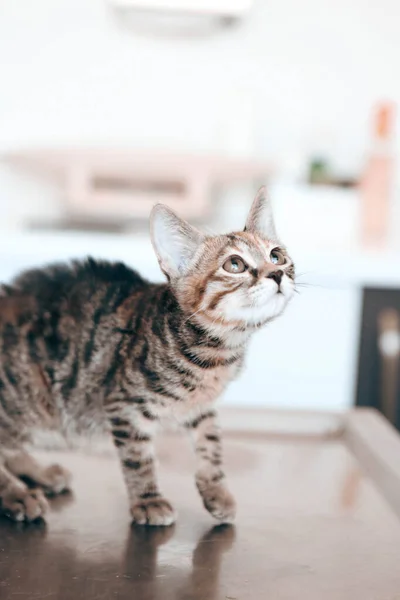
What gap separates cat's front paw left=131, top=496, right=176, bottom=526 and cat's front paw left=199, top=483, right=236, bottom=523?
35 millimetres

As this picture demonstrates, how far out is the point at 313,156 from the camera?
204cm

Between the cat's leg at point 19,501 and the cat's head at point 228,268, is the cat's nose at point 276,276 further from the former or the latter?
the cat's leg at point 19,501

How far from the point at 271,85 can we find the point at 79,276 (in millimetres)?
1498

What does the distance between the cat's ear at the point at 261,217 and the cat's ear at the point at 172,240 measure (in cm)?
4

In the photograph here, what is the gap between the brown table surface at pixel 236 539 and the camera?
52cm

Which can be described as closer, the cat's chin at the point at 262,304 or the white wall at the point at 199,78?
the cat's chin at the point at 262,304

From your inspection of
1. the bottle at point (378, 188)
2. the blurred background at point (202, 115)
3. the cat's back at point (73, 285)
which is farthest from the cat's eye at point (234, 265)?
the bottle at point (378, 188)

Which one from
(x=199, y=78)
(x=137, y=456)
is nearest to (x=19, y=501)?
(x=137, y=456)

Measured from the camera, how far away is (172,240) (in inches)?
23.6

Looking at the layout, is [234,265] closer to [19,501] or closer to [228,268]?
[228,268]

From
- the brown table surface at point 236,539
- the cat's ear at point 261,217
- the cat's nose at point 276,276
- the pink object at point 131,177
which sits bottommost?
the brown table surface at point 236,539

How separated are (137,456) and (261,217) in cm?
25

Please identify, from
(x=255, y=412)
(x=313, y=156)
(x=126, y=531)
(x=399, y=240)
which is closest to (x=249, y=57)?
(x=313, y=156)

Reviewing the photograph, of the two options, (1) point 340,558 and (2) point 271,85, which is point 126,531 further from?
(2) point 271,85
